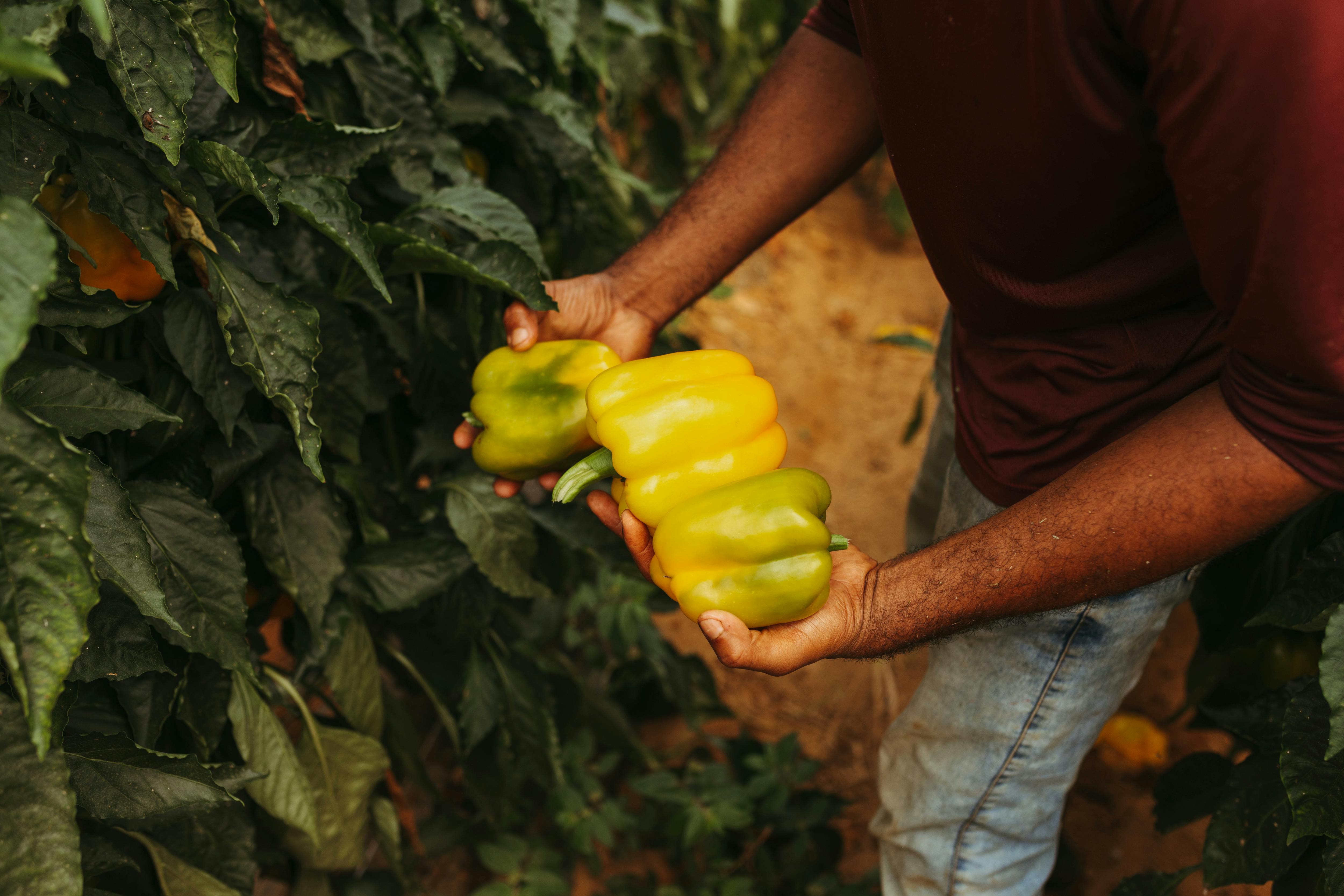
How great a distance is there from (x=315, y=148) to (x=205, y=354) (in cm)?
33

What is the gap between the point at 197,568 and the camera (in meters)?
1.19

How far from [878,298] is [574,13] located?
3.46 m

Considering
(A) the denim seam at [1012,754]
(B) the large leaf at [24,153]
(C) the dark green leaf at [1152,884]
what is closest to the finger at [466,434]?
(B) the large leaf at [24,153]

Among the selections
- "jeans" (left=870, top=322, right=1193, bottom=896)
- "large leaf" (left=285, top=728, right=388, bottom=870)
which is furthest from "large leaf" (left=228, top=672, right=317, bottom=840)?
"jeans" (left=870, top=322, right=1193, bottom=896)

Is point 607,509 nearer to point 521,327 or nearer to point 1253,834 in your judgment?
point 521,327

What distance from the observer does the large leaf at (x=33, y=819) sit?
0.94m

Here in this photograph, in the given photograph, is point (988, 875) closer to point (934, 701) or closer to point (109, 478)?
point (934, 701)

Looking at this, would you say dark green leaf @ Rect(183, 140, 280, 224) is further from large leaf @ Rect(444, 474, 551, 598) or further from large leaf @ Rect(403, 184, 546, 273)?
large leaf @ Rect(444, 474, 551, 598)

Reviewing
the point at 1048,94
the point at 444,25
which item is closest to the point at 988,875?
the point at 1048,94

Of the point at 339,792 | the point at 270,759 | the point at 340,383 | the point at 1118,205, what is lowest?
the point at 339,792

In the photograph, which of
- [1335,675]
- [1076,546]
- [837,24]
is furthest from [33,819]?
[837,24]

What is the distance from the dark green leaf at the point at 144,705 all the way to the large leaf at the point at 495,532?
495 millimetres

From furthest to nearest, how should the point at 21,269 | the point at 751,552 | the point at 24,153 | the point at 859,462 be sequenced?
1. the point at 859,462
2. the point at 751,552
3. the point at 24,153
4. the point at 21,269

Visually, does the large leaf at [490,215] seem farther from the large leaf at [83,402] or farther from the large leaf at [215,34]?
the large leaf at [83,402]
